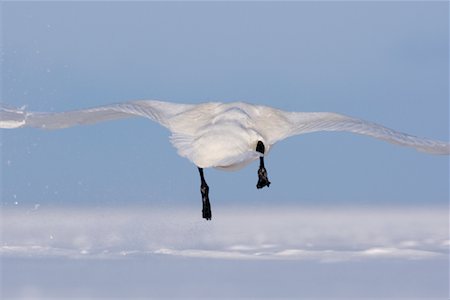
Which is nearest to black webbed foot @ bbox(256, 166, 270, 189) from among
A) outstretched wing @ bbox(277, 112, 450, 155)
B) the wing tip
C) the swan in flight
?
the swan in flight

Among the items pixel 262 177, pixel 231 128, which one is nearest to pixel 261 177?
pixel 262 177

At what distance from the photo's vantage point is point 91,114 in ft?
71.4

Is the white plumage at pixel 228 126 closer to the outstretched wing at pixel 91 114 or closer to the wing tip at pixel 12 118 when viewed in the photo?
the outstretched wing at pixel 91 114

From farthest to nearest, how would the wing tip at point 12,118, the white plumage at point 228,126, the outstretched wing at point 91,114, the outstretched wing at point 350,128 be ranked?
the wing tip at point 12,118
the outstretched wing at point 91,114
the outstretched wing at point 350,128
the white plumage at point 228,126

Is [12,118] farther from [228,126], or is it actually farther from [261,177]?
[261,177]

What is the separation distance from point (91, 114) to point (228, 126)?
9.36 feet

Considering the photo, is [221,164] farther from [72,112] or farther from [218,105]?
[72,112]

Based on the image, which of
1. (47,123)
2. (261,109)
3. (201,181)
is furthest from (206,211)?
(47,123)

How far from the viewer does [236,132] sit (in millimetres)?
19766

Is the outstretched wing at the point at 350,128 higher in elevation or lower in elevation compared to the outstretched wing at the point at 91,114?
lower

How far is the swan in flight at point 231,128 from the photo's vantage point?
63.8 feet

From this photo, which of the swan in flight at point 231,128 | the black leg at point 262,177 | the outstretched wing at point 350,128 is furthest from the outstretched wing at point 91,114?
the outstretched wing at point 350,128

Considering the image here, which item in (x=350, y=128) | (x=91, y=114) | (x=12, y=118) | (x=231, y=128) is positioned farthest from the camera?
(x=12, y=118)

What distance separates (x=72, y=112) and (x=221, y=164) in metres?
3.49
